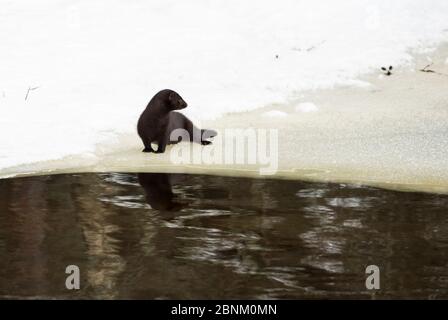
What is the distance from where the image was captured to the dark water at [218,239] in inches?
184

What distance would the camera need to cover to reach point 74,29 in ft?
45.2

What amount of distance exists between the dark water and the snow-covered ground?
2305 millimetres

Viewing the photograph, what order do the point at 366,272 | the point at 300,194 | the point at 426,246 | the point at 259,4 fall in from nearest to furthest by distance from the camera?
1. the point at 366,272
2. the point at 426,246
3. the point at 300,194
4. the point at 259,4

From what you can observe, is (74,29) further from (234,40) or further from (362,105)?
(362,105)

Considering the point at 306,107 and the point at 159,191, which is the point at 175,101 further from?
the point at 159,191

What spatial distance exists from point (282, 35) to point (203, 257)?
8.72 m

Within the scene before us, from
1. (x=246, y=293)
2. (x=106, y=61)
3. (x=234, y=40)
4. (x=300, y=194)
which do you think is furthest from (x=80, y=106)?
(x=246, y=293)

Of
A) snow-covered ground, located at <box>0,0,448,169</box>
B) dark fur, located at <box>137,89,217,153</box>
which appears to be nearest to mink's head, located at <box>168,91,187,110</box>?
dark fur, located at <box>137,89,217,153</box>

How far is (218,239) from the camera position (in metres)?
5.59

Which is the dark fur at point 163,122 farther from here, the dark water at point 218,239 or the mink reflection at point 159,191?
the dark water at point 218,239

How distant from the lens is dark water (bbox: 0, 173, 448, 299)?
4.68m

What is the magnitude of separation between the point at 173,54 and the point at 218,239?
7.51 m

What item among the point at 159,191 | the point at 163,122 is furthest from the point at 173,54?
the point at 159,191

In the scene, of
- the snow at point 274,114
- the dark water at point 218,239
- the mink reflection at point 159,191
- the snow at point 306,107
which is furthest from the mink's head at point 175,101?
the dark water at point 218,239
